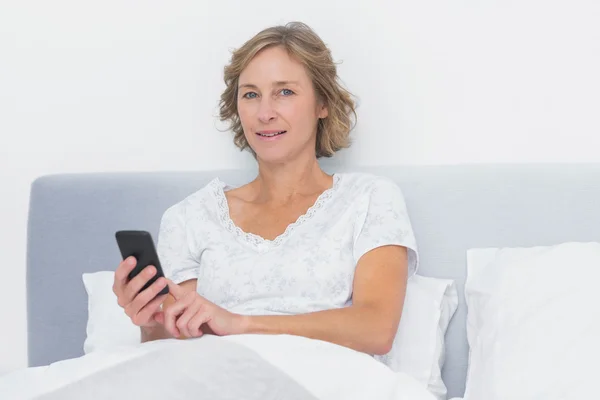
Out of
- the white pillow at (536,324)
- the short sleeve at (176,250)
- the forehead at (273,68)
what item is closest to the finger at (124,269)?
the short sleeve at (176,250)

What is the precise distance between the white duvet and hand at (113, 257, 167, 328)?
0.32 ft

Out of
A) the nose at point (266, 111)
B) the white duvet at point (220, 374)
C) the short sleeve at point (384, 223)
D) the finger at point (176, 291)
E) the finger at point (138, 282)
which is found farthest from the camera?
the nose at point (266, 111)

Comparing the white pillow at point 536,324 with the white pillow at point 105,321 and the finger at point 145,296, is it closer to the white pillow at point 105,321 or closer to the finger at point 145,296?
the finger at point 145,296

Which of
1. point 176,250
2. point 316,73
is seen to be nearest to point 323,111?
point 316,73

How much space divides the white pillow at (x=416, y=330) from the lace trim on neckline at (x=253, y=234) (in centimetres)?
27

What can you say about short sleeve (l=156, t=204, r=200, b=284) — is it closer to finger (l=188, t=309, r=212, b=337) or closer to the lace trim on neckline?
the lace trim on neckline

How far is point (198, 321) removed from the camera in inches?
59.9

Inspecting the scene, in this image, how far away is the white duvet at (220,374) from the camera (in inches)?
53.1

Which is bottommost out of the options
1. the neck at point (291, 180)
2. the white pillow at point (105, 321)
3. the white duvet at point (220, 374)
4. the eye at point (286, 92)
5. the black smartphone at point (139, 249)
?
the white pillow at point (105, 321)

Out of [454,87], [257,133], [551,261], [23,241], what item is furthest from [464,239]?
[23,241]

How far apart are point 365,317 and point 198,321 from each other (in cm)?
33

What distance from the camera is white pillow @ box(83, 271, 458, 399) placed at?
1763 mm

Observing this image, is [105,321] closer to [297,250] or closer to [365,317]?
[297,250]

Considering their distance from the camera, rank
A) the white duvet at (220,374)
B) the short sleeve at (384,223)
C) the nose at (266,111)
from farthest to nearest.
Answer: the nose at (266,111) → the short sleeve at (384,223) → the white duvet at (220,374)
